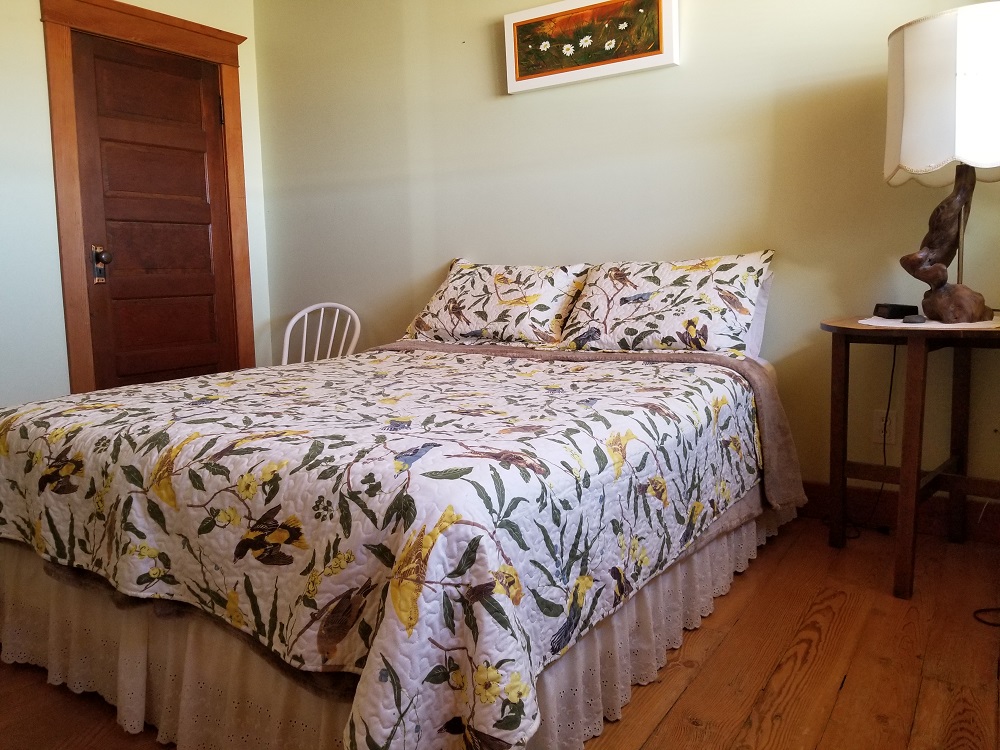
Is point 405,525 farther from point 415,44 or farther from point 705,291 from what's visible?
point 415,44

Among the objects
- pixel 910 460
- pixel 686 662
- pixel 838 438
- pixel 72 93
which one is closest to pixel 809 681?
pixel 686 662

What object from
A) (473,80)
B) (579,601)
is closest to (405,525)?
(579,601)

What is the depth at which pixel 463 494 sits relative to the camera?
1.02 m

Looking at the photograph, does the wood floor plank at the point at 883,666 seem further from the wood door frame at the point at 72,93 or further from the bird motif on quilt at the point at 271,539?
the wood door frame at the point at 72,93

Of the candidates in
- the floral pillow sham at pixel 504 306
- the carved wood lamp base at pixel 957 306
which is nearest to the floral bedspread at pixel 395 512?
the carved wood lamp base at pixel 957 306

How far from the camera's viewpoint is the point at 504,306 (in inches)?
102

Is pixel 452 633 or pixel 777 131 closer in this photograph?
pixel 452 633

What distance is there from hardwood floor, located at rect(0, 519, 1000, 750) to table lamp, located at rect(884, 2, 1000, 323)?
720mm

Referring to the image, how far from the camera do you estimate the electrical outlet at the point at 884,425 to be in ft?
7.55

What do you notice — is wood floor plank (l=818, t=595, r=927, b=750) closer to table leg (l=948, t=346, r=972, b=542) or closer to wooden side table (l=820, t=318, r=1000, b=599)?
wooden side table (l=820, t=318, r=1000, b=599)

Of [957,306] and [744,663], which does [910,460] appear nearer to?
[957,306]

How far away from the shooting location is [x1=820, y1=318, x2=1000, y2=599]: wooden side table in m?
1.80

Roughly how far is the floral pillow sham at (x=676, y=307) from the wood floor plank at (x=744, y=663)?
0.65 m

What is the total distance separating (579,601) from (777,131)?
1.80 metres
